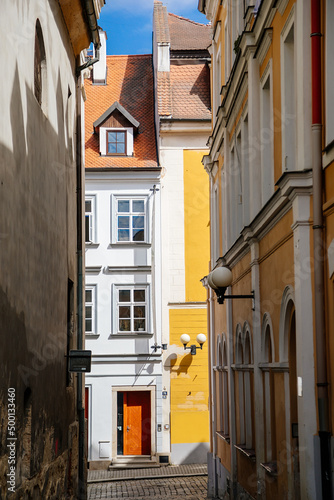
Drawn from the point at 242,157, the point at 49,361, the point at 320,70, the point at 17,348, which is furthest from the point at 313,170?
the point at 242,157

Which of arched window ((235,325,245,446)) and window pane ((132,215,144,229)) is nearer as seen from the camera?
arched window ((235,325,245,446))

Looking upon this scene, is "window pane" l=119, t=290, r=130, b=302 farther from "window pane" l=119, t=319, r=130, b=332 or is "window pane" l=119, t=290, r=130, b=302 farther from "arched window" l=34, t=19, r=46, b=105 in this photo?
"arched window" l=34, t=19, r=46, b=105

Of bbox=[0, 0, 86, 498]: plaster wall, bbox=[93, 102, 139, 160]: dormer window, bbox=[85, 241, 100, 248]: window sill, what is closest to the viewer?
bbox=[0, 0, 86, 498]: plaster wall

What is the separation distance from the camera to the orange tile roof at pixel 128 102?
2983 cm

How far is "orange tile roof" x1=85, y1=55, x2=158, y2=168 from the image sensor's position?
1174 inches

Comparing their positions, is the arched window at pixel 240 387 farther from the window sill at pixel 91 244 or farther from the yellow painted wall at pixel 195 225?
the window sill at pixel 91 244

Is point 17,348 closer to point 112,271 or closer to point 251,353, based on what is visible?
point 251,353

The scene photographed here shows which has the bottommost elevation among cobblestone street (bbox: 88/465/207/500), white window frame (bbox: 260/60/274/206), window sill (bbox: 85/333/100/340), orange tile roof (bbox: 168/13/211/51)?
cobblestone street (bbox: 88/465/207/500)

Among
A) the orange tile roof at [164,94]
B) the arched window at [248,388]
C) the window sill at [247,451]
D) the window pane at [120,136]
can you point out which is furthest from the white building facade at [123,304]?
the arched window at [248,388]

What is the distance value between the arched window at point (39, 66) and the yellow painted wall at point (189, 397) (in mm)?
17094

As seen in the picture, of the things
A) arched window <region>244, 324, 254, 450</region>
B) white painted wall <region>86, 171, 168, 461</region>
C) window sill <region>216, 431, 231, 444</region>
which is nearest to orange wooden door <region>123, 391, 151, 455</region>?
white painted wall <region>86, 171, 168, 461</region>

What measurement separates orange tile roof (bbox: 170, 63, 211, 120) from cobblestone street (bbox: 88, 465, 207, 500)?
12.3 meters

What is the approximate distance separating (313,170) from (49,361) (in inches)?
216

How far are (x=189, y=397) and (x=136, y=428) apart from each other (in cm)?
207
